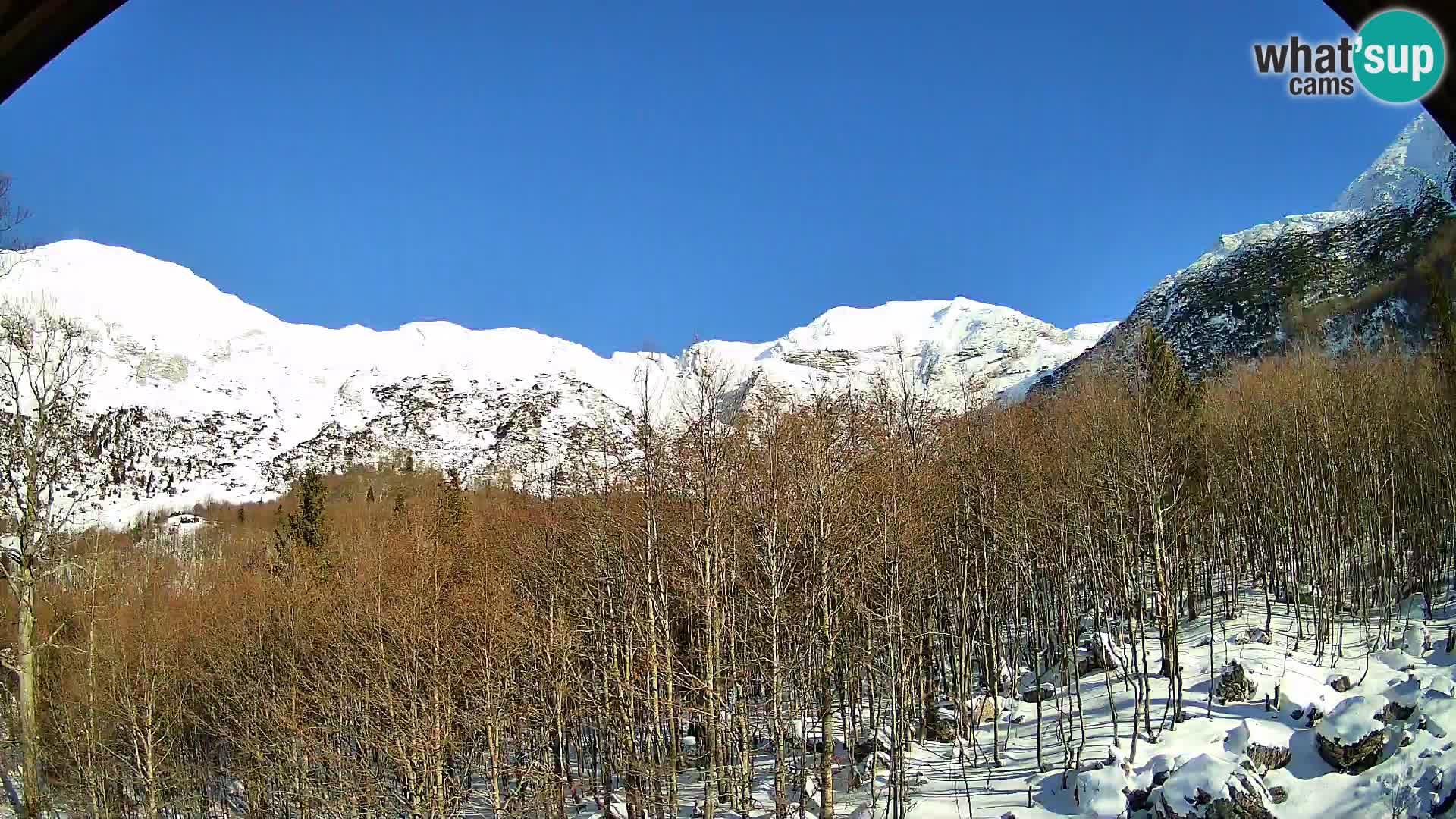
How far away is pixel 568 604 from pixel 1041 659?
15.3 m

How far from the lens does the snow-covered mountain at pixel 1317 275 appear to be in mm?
68750

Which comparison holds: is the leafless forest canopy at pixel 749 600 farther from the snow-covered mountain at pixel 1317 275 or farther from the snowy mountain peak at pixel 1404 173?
the snowy mountain peak at pixel 1404 173

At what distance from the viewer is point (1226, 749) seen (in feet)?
55.6

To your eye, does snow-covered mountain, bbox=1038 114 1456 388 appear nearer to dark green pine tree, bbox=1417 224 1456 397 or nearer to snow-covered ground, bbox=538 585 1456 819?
dark green pine tree, bbox=1417 224 1456 397

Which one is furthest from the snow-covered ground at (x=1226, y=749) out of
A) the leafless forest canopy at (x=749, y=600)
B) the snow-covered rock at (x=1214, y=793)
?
the leafless forest canopy at (x=749, y=600)

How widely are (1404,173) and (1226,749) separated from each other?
446ft

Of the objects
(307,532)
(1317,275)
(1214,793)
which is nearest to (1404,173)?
(1317,275)

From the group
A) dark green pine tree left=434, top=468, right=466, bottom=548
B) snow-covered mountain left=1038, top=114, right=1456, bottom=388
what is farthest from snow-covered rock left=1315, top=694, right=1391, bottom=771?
snow-covered mountain left=1038, top=114, right=1456, bottom=388

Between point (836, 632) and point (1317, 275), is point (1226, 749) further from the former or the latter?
point (1317, 275)

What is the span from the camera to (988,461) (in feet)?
89.8

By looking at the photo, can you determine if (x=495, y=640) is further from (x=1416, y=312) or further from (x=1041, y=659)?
(x=1416, y=312)

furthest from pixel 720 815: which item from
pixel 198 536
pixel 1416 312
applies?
pixel 198 536

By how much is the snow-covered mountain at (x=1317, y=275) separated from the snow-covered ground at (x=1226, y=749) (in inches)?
1378

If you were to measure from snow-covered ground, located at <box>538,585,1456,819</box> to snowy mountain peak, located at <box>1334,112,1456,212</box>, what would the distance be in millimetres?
94097
